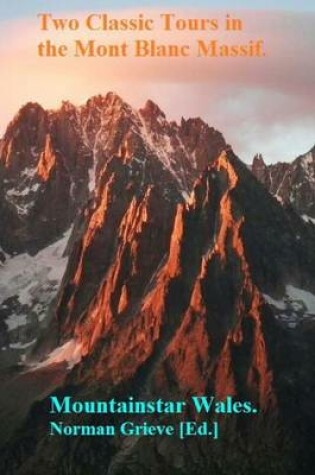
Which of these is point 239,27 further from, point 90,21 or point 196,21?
point 90,21

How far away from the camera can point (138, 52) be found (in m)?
186

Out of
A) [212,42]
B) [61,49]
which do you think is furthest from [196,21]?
[61,49]

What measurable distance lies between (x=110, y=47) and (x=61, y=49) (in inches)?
218

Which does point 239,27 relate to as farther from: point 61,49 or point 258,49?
point 61,49

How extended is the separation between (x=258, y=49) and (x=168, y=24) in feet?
38.5

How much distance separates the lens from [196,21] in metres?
185

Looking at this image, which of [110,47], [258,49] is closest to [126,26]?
[110,47]

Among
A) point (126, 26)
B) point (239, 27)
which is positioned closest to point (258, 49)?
point (239, 27)

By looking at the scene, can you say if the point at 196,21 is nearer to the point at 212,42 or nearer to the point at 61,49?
the point at 212,42

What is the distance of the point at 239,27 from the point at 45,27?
2136 cm

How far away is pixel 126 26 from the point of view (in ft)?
611

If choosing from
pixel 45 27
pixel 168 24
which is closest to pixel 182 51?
pixel 168 24

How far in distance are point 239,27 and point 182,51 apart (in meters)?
9.44

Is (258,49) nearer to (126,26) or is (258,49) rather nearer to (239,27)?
(239,27)
